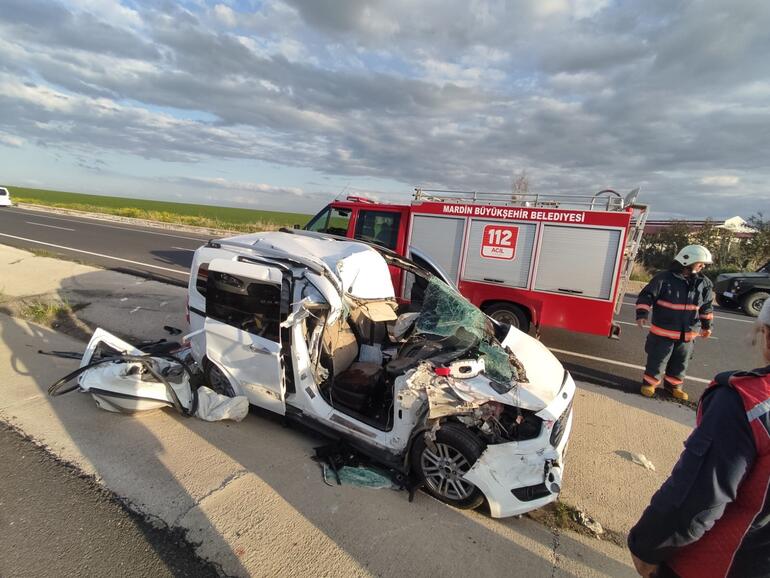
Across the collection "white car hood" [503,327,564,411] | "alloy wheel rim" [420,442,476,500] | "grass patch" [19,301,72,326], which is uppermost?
"white car hood" [503,327,564,411]

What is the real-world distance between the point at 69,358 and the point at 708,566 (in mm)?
5941

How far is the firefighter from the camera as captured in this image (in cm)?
488

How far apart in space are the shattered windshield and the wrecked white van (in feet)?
0.04

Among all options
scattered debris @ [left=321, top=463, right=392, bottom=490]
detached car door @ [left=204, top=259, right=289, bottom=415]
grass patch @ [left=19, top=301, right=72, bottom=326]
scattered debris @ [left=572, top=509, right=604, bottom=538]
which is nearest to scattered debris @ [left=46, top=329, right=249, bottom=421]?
detached car door @ [left=204, top=259, right=289, bottom=415]

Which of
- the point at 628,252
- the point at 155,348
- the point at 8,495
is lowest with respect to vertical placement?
the point at 8,495

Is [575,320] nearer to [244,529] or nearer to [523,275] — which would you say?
[523,275]

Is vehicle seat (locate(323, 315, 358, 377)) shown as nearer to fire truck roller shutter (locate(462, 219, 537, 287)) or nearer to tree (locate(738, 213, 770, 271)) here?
fire truck roller shutter (locate(462, 219, 537, 287))

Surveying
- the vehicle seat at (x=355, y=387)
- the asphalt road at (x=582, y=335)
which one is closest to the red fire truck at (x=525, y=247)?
the asphalt road at (x=582, y=335)

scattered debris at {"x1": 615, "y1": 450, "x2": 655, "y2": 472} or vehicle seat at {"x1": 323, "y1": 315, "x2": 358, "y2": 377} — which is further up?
vehicle seat at {"x1": 323, "y1": 315, "x2": 358, "y2": 377}

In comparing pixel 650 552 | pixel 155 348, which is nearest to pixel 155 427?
pixel 155 348

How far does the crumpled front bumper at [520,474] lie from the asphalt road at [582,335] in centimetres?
124

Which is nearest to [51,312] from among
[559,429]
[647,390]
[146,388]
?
[146,388]

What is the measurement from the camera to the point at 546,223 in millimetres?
6324

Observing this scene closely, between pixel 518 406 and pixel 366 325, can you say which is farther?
pixel 366 325
